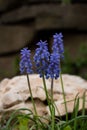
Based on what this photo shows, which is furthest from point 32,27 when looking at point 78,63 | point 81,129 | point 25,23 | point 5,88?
point 81,129

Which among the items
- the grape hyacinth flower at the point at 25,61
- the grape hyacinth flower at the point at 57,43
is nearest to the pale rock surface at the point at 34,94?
the grape hyacinth flower at the point at 57,43

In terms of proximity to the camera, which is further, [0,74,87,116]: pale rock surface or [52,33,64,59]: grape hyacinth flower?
[0,74,87,116]: pale rock surface

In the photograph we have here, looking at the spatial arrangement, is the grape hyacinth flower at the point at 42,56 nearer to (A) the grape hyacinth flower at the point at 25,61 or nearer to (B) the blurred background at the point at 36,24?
(A) the grape hyacinth flower at the point at 25,61

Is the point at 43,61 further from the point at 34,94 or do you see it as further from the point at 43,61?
the point at 34,94

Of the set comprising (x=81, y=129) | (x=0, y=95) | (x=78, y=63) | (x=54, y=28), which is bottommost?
(x=81, y=129)

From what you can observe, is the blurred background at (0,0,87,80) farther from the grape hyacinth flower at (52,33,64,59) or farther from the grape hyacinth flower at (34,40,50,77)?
the grape hyacinth flower at (34,40,50,77)

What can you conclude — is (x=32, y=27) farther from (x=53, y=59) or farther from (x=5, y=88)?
(x=53, y=59)

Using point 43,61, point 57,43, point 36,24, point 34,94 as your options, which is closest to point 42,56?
point 43,61

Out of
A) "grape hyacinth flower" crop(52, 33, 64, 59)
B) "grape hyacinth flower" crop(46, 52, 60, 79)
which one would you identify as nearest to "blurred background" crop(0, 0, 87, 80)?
"grape hyacinth flower" crop(52, 33, 64, 59)
